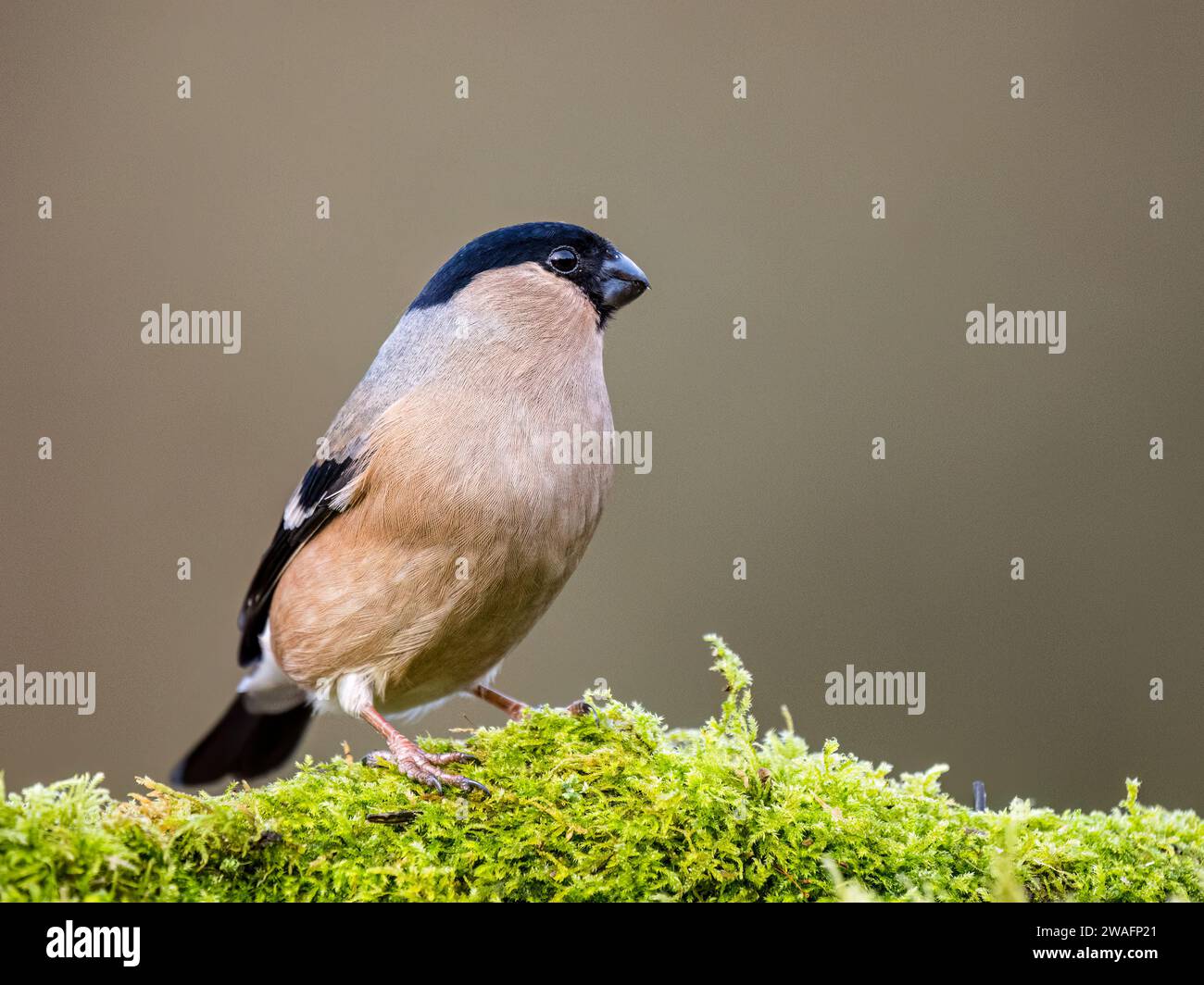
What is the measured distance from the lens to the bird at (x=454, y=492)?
3.58 m

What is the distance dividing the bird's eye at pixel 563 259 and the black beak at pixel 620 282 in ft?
0.39

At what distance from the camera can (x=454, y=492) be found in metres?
3.55

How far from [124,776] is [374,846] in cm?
566

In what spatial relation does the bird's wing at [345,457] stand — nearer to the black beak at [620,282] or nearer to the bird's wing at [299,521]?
the bird's wing at [299,521]

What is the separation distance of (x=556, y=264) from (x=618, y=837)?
7.68 ft

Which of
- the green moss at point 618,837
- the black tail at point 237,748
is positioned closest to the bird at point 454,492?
the green moss at point 618,837

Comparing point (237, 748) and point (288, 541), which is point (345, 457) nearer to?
point (288, 541)

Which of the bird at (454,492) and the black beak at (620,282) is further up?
the black beak at (620,282)

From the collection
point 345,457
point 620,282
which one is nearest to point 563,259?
point 620,282

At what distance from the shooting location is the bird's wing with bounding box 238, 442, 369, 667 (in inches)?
156

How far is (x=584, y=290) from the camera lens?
4184 mm

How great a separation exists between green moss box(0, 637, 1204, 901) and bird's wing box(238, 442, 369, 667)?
1.36 meters

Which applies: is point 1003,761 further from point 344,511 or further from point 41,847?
point 41,847
